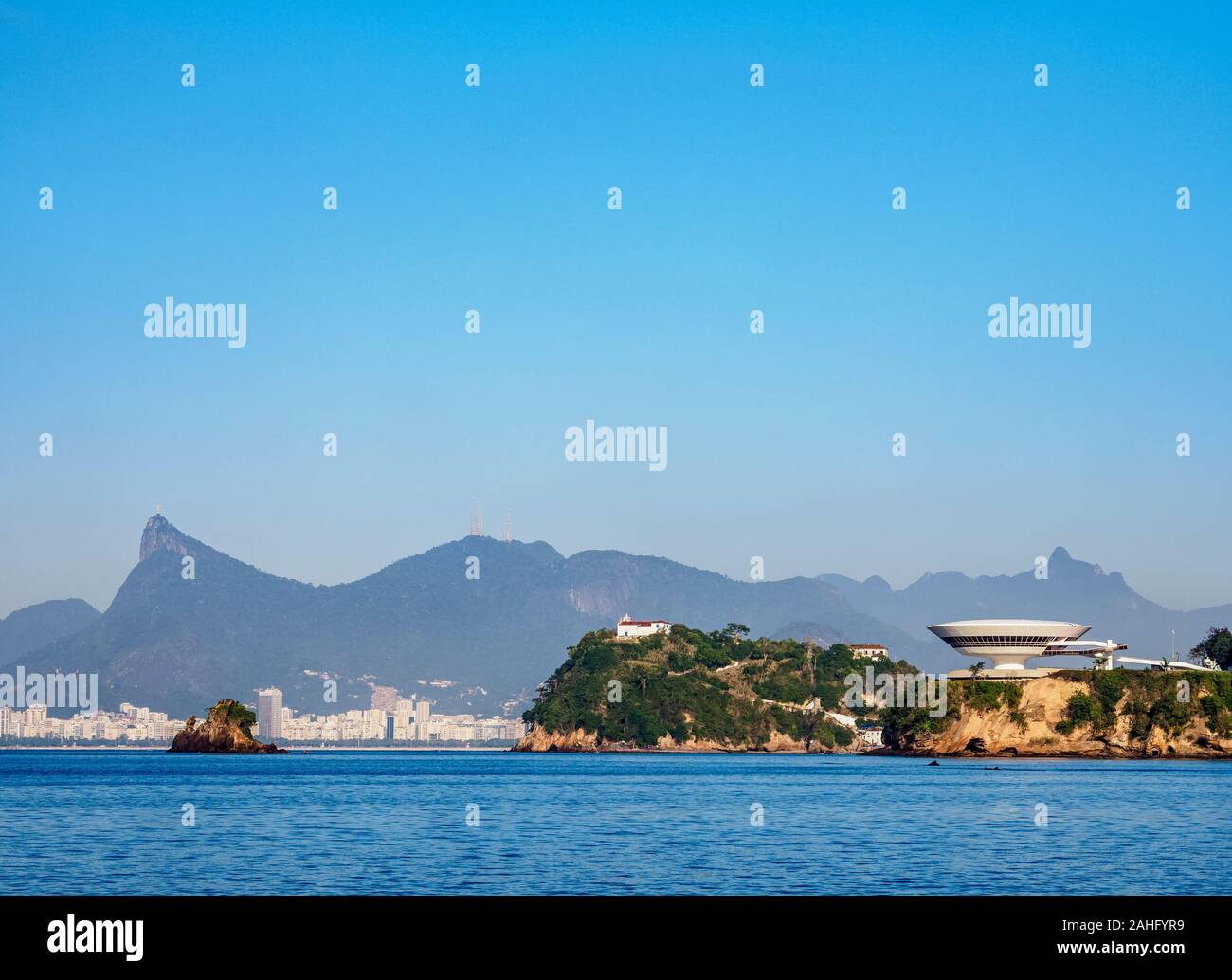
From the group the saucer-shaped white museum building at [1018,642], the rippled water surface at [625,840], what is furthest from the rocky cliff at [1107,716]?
the rippled water surface at [625,840]

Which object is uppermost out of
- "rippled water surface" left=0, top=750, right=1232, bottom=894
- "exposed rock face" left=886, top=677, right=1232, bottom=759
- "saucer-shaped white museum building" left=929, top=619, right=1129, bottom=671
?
"saucer-shaped white museum building" left=929, top=619, right=1129, bottom=671

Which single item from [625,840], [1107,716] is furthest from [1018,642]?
[625,840]

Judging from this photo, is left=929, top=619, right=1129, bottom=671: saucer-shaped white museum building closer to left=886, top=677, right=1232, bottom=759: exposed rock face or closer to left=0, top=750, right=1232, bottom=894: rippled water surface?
left=886, top=677, right=1232, bottom=759: exposed rock face

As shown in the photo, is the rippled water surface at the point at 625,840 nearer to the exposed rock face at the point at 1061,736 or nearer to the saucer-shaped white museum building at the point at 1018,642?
the exposed rock face at the point at 1061,736

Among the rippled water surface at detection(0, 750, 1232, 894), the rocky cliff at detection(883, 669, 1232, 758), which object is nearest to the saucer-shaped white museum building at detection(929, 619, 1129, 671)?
the rocky cliff at detection(883, 669, 1232, 758)

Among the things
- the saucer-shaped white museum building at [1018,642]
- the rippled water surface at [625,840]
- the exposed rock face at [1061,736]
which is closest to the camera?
the rippled water surface at [625,840]
